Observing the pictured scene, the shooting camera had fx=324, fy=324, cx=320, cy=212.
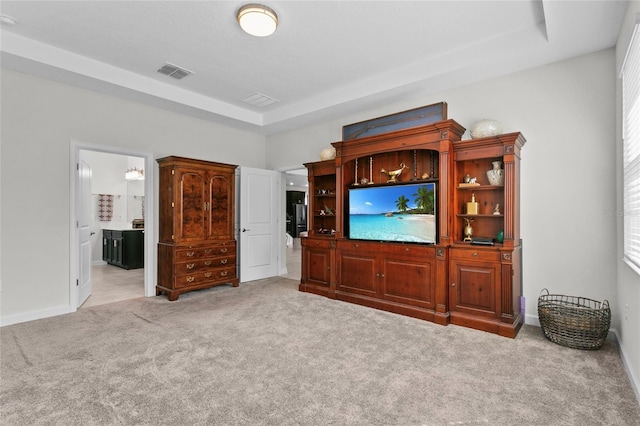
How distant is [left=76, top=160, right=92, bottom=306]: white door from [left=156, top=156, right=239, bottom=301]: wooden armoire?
90 cm

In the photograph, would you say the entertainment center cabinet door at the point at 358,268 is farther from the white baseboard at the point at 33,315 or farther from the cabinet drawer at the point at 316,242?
the white baseboard at the point at 33,315

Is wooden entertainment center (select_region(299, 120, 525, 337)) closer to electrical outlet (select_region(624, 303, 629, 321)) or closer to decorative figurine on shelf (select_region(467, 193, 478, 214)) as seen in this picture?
decorative figurine on shelf (select_region(467, 193, 478, 214))

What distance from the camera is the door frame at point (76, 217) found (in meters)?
3.94

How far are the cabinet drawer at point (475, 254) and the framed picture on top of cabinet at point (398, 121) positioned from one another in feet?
5.48

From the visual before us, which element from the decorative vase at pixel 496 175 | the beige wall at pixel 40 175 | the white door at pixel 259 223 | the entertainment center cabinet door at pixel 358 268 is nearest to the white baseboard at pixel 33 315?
the beige wall at pixel 40 175

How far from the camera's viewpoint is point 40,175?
3715 millimetres

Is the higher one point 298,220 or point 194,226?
point 194,226

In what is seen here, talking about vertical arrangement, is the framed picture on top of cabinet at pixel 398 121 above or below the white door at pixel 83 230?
above

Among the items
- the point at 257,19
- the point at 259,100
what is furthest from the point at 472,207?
the point at 259,100

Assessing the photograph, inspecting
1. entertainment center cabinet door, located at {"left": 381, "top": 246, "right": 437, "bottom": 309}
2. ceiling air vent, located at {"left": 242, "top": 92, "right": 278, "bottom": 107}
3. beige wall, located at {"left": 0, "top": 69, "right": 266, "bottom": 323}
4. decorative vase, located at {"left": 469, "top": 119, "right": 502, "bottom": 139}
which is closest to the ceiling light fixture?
beige wall, located at {"left": 0, "top": 69, "right": 266, "bottom": 323}

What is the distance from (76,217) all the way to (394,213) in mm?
3938

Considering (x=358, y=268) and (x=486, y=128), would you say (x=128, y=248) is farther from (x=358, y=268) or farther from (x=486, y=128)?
(x=486, y=128)

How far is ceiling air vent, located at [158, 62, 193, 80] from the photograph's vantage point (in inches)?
152

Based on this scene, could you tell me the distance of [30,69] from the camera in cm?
350
